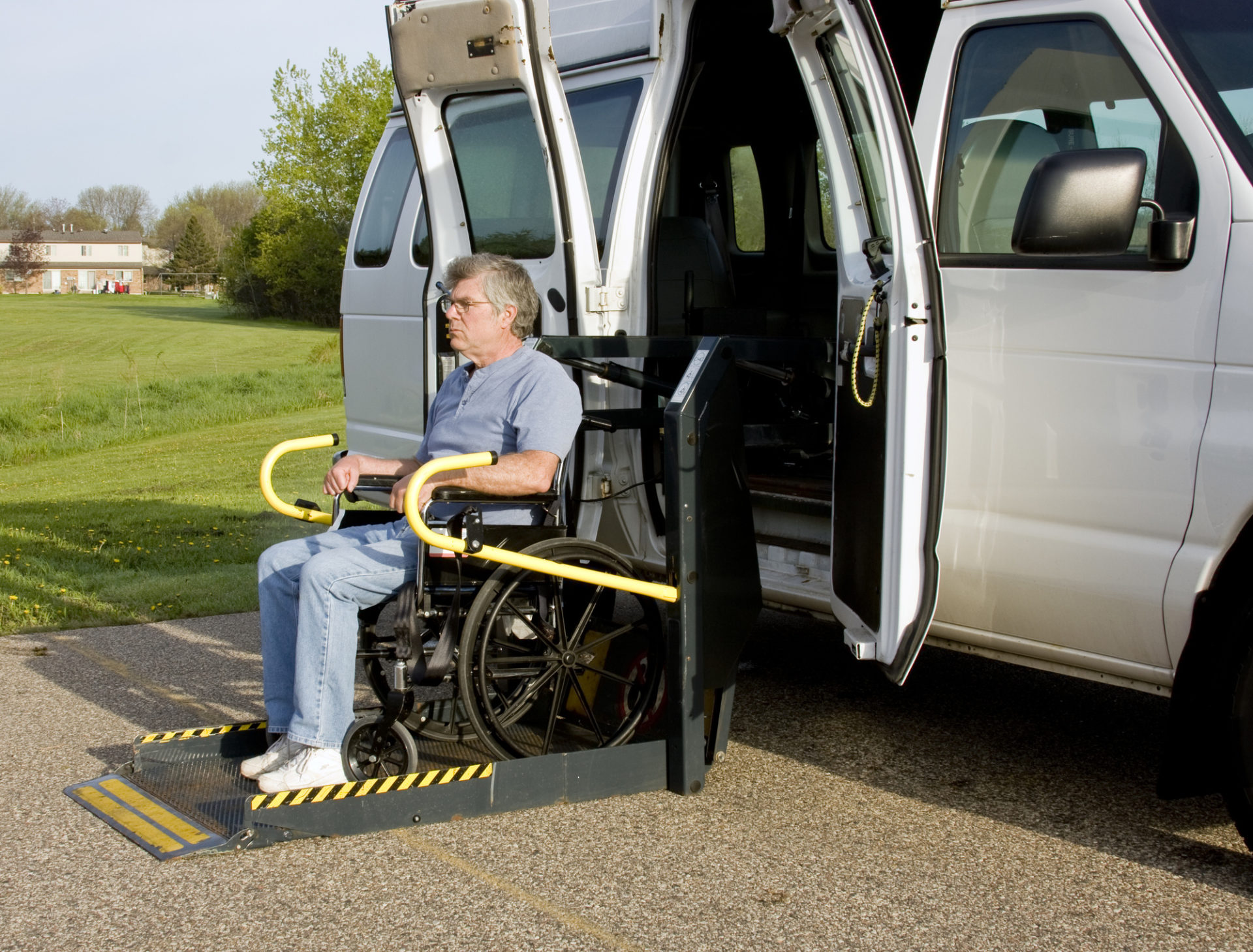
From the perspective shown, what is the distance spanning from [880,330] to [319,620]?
5.69ft

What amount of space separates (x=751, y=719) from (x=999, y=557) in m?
1.37

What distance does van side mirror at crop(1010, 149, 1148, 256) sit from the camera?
9.96ft

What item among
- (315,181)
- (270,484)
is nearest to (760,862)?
(270,484)

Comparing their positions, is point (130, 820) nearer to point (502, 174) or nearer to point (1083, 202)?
point (502, 174)

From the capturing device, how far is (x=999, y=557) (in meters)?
3.58

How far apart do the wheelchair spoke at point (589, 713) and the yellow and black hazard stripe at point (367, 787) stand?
37cm

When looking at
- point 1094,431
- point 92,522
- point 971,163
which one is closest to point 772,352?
point 971,163

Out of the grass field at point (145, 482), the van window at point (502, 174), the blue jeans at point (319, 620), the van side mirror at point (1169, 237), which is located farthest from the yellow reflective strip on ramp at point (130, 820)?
the van side mirror at point (1169, 237)

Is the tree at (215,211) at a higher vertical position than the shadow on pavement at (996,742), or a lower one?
higher

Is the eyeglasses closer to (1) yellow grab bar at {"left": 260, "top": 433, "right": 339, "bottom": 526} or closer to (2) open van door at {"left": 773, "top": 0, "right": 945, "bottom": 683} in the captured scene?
(1) yellow grab bar at {"left": 260, "top": 433, "right": 339, "bottom": 526}

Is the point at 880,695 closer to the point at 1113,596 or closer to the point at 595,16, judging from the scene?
the point at 1113,596

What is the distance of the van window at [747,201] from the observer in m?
6.69

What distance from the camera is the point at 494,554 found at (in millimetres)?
3465

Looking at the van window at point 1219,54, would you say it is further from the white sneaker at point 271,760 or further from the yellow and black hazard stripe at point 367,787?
the white sneaker at point 271,760
